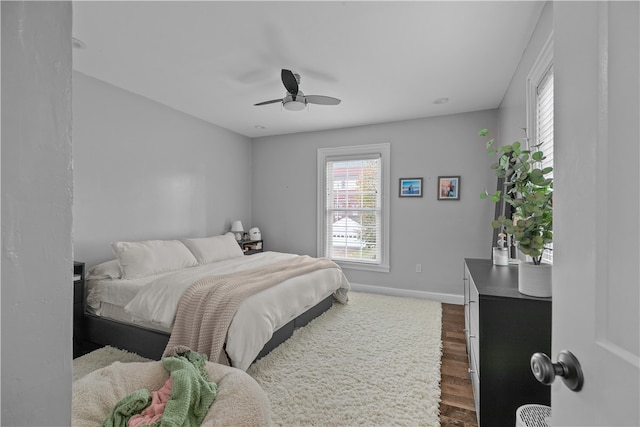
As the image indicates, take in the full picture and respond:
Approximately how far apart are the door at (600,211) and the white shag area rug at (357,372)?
1500 millimetres

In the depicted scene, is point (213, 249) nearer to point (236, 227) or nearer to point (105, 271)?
point (236, 227)

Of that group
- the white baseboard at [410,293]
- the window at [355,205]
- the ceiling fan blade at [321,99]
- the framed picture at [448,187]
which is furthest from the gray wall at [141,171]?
the framed picture at [448,187]

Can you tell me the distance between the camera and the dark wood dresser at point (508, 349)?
1521mm

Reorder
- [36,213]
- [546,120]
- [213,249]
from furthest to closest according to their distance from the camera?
[213,249] → [546,120] → [36,213]

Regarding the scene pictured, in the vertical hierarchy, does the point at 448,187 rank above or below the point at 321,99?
below

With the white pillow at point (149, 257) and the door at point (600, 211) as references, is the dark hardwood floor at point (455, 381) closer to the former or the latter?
the door at point (600, 211)

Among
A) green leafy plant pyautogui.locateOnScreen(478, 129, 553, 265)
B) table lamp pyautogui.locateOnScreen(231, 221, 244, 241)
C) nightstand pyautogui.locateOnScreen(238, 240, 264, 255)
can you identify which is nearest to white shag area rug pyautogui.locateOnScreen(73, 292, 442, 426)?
green leafy plant pyautogui.locateOnScreen(478, 129, 553, 265)

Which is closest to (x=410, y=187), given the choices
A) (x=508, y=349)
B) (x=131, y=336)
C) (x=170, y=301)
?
(x=508, y=349)

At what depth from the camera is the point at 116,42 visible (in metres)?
2.45

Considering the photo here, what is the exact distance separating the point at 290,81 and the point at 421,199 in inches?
107

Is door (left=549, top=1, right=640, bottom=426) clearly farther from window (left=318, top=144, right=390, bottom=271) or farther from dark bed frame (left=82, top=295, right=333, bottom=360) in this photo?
window (left=318, top=144, right=390, bottom=271)

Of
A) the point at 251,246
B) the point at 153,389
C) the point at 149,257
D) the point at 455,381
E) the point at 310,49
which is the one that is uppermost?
the point at 310,49

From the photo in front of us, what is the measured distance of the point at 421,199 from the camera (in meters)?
4.44

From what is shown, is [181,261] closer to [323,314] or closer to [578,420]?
[323,314]
